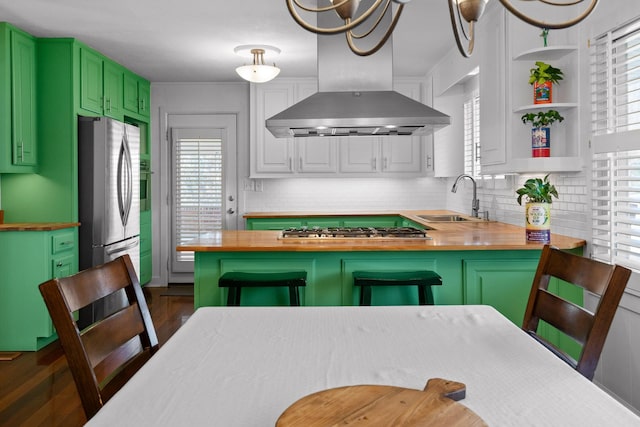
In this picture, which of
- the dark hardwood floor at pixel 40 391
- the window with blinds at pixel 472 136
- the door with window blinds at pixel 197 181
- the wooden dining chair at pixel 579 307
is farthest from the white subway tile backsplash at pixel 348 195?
the wooden dining chair at pixel 579 307

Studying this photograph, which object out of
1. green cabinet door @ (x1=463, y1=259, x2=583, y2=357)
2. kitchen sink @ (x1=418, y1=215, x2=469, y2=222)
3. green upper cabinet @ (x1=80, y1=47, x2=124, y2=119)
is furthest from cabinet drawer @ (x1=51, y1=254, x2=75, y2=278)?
kitchen sink @ (x1=418, y1=215, x2=469, y2=222)

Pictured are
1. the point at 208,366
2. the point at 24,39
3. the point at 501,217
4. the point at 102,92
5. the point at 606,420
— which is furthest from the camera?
the point at 102,92

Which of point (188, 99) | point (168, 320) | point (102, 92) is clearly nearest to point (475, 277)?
point (168, 320)

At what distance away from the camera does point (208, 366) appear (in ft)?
4.04

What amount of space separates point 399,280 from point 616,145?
1.27m

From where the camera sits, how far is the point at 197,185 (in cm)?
616

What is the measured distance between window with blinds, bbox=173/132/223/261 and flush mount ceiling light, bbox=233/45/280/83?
1554 mm

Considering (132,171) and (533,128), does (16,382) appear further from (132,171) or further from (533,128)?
(533,128)

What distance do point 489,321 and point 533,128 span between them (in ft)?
6.77

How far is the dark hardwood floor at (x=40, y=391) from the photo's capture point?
2656 mm

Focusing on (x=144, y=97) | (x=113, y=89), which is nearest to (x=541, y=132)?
(x=113, y=89)

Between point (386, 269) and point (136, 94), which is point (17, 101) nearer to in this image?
point (136, 94)

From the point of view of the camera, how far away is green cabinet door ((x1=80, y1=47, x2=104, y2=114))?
14.5ft

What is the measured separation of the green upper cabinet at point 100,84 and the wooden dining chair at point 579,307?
401 centimetres
